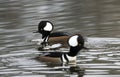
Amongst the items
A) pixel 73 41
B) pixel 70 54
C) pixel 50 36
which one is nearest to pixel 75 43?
pixel 73 41

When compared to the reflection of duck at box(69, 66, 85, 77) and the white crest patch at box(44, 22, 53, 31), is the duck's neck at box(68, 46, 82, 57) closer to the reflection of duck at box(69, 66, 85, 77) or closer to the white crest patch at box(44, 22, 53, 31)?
the reflection of duck at box(69, 66, 85, 77)

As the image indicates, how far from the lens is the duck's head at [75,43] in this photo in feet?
46.2

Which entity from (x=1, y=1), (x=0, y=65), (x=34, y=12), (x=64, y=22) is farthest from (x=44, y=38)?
(x=1, y=1)

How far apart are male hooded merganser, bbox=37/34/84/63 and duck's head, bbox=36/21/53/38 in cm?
319

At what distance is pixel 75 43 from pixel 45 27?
3528mm

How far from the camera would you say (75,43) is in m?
14.1

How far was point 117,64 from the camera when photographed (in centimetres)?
1338

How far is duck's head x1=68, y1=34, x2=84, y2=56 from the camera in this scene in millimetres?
14078

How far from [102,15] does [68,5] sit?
3261 mm

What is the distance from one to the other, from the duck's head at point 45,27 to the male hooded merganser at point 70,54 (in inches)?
126

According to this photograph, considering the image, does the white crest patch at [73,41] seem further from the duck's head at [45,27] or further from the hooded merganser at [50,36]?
the duck's head at [45,27]

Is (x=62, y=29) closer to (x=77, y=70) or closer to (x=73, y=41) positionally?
(x=73, y=41)

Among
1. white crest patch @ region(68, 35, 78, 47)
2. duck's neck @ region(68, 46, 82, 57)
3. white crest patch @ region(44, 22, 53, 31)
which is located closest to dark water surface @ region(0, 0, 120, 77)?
duck's neck @ region(68, 46, 82, 57)

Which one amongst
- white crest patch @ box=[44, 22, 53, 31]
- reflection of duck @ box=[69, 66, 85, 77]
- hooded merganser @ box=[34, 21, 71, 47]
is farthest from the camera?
white crest patch @ box=[44, 22, 53, 31]
